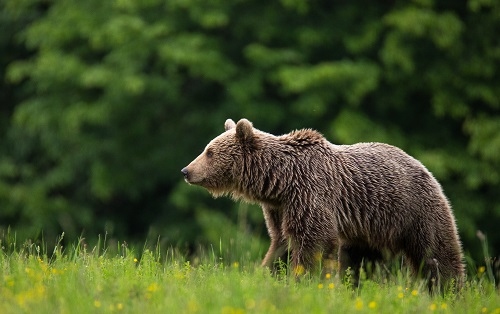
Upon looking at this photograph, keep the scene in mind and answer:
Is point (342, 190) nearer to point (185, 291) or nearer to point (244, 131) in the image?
point (244, 131)

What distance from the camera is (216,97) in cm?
1972

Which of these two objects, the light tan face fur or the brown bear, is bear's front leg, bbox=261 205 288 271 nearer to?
the brown bear

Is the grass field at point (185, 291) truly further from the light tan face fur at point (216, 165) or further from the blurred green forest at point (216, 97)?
the blurred green forest at point (216, 97)

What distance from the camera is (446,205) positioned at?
26.7 ft

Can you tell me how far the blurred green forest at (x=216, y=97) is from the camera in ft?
Result: 54.6

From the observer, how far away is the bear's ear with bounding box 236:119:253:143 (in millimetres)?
8047

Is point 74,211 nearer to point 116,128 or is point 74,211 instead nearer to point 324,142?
point 116,128

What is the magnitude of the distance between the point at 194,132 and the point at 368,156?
11.2 m

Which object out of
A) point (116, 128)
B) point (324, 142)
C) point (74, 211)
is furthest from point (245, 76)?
point (324, 142)

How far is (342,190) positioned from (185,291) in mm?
2301

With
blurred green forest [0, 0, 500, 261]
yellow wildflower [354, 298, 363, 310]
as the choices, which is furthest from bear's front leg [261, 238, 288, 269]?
blurred green forest [0, 0, 500, 261]

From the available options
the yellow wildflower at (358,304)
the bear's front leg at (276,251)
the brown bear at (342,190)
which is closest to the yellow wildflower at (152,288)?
the yellow wildflower at (358,304)

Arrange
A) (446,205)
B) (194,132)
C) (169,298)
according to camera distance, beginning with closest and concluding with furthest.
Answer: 1. (169,298)
2. (446,205)
3. (194,132)

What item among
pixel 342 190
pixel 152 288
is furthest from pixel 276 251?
pixel 152 288
